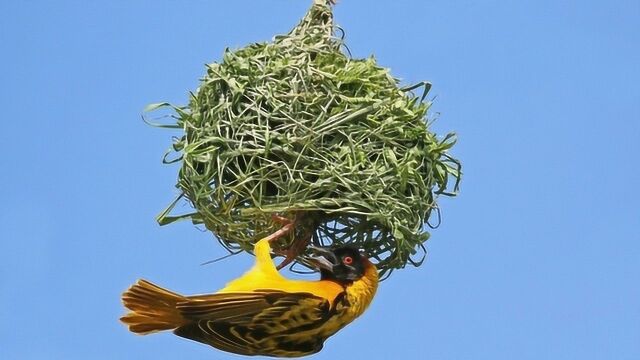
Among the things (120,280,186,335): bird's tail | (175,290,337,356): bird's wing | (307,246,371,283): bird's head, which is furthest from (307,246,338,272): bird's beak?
(120,280,186,335): bird's tail

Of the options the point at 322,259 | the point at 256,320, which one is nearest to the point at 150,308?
the point at 256,320

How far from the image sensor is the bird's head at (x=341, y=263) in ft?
15.5

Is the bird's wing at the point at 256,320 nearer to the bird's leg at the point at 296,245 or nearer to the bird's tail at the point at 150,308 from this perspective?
the bird's tail at the point at 150,308

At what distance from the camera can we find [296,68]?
15.9 ft

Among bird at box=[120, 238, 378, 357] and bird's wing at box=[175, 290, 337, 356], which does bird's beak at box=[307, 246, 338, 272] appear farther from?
bird's wing at box=[175, 290, 337, 356]

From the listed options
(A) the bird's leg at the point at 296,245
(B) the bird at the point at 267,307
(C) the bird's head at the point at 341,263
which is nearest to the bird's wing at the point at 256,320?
(B) the bird at the point at 267,307

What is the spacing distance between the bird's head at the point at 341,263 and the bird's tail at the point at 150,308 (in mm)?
456

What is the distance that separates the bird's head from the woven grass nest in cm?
9

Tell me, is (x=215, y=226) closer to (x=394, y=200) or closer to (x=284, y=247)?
(x=284, y=247)

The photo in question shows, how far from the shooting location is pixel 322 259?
478cm

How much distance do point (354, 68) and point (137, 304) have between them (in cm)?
92

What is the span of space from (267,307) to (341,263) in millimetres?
348

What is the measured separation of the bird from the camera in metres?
4.43

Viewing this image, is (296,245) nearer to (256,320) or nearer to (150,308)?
(256,320)
